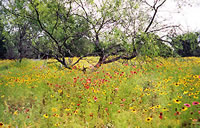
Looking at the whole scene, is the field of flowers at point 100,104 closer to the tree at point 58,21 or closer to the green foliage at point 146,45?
the green foliage at point 146,45

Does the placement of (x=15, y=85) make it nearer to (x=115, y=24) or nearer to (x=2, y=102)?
(x=2, y=102)

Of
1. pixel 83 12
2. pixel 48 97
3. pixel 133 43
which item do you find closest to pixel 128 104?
pixel 133 43

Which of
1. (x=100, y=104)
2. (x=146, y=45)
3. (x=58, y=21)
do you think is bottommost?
→ (x=100, y=104)

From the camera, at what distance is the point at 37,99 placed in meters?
4.80

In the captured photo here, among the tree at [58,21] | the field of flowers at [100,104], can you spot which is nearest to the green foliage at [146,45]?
the field of flowers at [100,104]

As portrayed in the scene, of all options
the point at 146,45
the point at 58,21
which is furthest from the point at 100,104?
the point at 58,21

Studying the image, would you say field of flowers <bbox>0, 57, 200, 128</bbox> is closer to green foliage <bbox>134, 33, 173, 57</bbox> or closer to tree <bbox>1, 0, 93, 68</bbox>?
green foliage <bbox>134, 33, 173, 57</bbox>

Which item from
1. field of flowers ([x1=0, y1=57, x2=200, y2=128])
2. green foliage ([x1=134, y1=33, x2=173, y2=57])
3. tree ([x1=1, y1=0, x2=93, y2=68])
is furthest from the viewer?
tree ([x1=1, y1=0, x2=93, y2=68])

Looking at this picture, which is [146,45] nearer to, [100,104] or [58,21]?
[100,104]

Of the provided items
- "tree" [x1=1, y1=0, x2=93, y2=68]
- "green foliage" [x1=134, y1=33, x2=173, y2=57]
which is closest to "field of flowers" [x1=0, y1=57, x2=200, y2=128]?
"green foliage" [x1=134, y1=33, x2=173, y2=57]

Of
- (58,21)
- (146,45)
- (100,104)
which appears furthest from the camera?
(58,21)

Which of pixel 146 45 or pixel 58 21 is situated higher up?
pixel 58 21

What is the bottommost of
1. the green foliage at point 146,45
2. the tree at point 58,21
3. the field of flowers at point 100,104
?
the field of flowers at point 100,104

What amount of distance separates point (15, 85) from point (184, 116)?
524 cm
